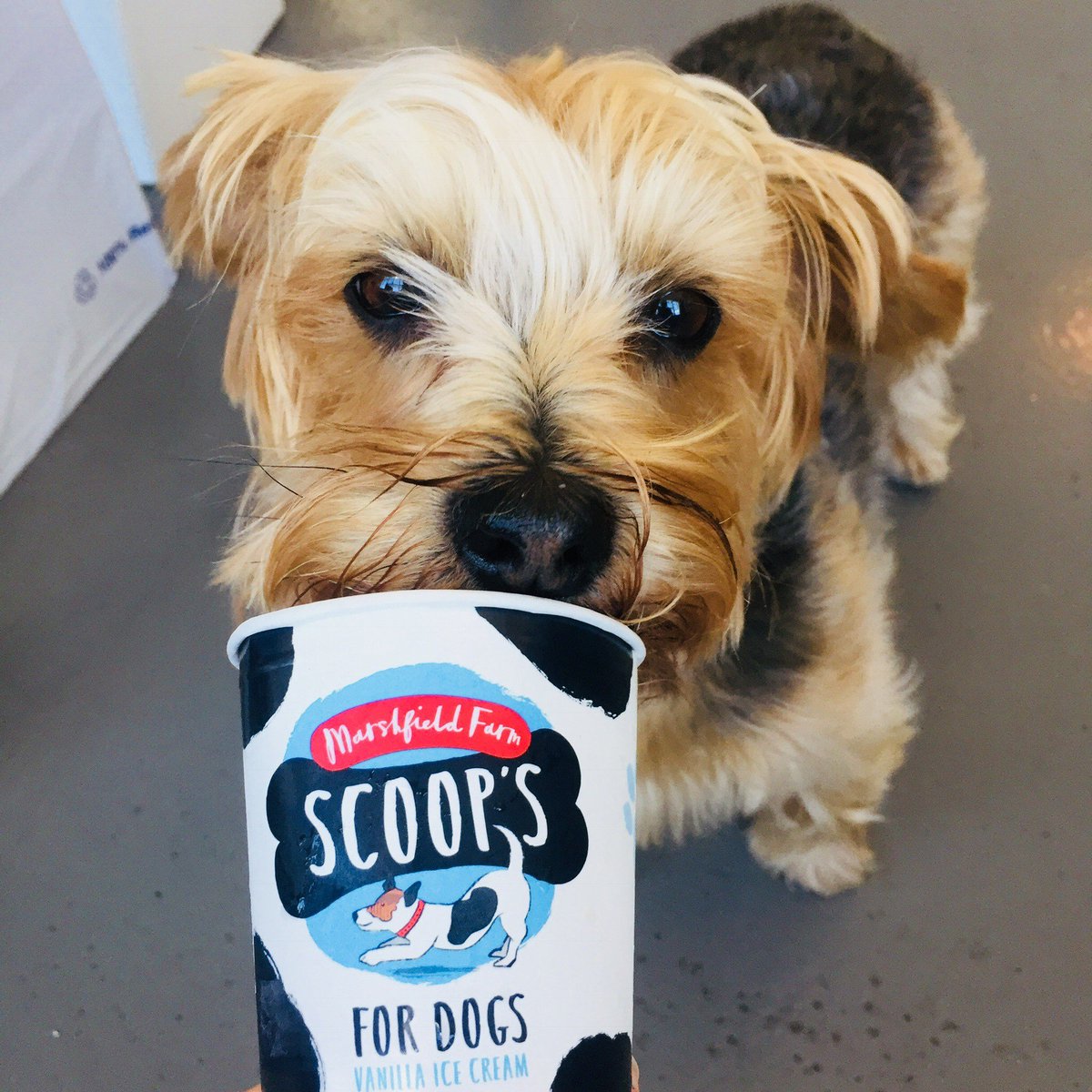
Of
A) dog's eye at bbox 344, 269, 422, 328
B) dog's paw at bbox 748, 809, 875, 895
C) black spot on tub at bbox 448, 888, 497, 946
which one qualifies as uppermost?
dog's eye at bbox 344, 269, 422, 328

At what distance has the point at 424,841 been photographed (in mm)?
589

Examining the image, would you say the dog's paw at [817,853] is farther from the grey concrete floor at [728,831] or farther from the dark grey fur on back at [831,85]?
the dark grey fur on back at [831,85]

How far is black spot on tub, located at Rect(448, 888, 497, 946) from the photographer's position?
0.59 m

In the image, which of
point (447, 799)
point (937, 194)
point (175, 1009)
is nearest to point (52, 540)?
point (175, 1009)

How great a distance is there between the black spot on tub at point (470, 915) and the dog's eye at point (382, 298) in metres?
0.56

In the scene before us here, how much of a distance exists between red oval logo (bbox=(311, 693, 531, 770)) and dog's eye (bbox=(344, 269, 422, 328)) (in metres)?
0.47

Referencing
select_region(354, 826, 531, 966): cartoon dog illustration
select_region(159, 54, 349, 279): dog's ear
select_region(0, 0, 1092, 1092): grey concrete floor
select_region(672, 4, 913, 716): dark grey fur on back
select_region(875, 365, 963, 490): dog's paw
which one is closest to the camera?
select_region(354, 826, 531, 966): cartoon dog illustration

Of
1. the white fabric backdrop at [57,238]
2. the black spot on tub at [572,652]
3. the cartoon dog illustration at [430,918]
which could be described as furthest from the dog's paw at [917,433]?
the white fabric backdrop at [57,238]

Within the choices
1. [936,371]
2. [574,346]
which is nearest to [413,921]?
[574,346]

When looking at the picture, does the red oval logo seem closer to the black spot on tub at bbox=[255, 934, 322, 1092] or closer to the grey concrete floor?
the black spot on tub at bbox=[255, 934, 322, 1092]

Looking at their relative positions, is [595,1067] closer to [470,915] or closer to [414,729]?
[470,915]

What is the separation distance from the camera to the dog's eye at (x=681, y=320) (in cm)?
96

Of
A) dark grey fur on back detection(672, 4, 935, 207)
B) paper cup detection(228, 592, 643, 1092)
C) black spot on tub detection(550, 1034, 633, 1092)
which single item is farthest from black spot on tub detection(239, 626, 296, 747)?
dark grey fur on back detection(672, 4, 935, 207)

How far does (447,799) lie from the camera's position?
0.59m
